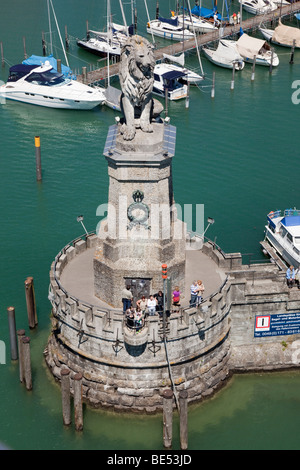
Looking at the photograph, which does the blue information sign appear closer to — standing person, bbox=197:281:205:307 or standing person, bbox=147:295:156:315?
standing person, bbox=197:281:205:307

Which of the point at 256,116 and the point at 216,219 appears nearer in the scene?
the point at 216,219

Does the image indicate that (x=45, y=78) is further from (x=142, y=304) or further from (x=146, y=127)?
(x=142, y=304)

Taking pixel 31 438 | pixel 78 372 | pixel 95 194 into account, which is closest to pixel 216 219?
pixel 95 194

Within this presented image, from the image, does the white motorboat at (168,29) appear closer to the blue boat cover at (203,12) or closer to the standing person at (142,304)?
the blue boat cover at (203,12)

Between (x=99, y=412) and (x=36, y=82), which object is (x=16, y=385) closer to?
(x=99, y=412)

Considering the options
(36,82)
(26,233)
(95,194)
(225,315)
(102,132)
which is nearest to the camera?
(225,315)

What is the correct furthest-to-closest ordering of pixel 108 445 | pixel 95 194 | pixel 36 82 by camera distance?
pixel 36 82 < pixel 95 194 < pixel 108 445
